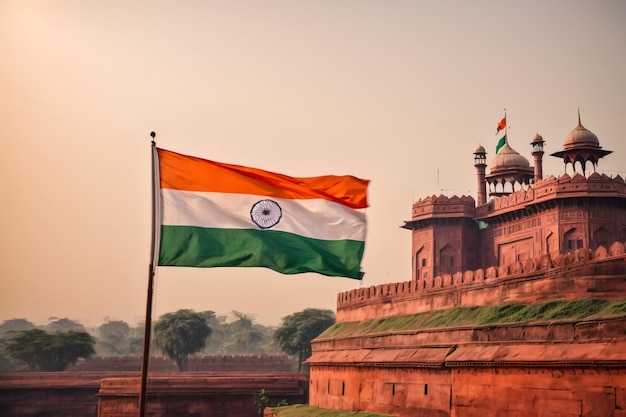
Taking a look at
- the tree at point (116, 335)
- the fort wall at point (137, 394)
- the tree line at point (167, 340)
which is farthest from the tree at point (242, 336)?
the fort wall at point (137, 394)

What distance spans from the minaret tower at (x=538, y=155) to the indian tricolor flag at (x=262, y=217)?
93.4 feet

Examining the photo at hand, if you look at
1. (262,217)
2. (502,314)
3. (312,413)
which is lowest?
(312,413)

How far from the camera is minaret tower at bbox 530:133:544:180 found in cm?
3812

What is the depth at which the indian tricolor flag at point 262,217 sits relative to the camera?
10.1m

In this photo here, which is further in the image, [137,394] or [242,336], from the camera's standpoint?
[242,336]

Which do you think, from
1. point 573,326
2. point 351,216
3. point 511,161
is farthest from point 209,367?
point 351,216

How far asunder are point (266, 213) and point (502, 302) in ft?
36.1

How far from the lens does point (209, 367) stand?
179 feet

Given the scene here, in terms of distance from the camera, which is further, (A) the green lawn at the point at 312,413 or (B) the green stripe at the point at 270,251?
(A) the green lawn at the point at 312,413

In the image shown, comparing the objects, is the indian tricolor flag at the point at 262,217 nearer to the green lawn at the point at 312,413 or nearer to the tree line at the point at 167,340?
the green lawn at the point at 312,413

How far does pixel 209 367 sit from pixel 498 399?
38.9 m

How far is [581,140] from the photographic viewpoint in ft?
116

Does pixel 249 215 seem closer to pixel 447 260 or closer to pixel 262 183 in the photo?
pixel 262 183

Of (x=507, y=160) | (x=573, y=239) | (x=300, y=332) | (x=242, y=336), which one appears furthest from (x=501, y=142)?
(x=242, y=336)
